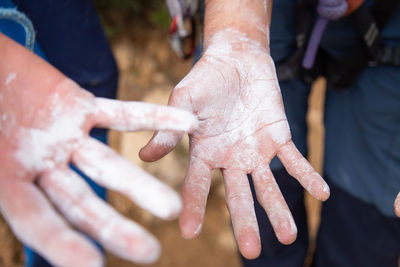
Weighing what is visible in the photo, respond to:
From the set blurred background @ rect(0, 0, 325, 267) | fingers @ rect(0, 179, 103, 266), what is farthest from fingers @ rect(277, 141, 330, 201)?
blurred background @ rect(0, 0, 325, 267)

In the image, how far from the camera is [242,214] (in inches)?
33.7

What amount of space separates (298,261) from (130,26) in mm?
1978

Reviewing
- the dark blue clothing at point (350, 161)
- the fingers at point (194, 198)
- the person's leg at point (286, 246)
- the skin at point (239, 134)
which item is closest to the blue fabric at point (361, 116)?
the dark blue clothing at point (350, 161)

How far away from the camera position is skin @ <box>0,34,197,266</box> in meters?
0.62

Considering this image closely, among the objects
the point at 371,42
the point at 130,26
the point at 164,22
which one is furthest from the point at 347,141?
the point at 130,26

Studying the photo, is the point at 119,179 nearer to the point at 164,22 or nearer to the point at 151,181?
the point at 151,181

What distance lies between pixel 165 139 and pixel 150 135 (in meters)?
1.35

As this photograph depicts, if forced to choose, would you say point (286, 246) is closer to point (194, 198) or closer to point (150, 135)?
point (194, 198)

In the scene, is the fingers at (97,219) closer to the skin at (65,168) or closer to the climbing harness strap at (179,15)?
the skin at (65,168)

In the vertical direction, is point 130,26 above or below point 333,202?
above

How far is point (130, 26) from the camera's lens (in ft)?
8.06

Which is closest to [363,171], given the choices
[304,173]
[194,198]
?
[304,173]

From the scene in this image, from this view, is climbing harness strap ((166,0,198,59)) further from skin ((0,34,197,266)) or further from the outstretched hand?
skin ((0,34,197,266))

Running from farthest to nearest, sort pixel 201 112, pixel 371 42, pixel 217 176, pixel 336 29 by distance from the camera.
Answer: pixel 217 176
pixel 336 29
pixel 371 42
pixel 201 112
